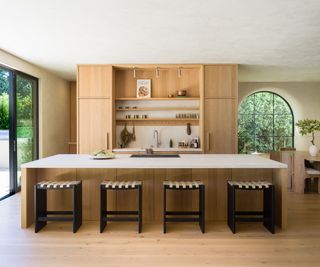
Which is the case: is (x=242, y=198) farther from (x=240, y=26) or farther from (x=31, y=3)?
(x=31, y=3)

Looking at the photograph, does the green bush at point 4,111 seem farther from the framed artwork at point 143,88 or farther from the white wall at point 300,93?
the white wall at point 300,93

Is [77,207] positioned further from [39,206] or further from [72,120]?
[72,120]

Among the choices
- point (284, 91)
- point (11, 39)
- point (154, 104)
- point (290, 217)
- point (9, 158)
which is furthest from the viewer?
point (284, 91)

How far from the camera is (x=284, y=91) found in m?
7.12

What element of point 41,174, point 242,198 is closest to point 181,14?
point 242,198

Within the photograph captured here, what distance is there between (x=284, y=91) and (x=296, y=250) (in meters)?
5.61

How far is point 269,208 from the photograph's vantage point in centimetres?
300

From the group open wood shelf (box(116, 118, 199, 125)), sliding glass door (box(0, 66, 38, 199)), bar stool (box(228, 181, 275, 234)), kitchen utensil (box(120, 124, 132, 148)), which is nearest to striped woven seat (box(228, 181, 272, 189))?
bar stool (box(228, 181, 275, 234))

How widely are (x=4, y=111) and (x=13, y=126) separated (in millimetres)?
Answer: 312

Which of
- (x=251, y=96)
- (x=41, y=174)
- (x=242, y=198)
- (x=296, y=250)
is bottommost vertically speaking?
(x=296, y=250)

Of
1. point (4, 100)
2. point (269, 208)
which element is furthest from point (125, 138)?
point (269, 208)

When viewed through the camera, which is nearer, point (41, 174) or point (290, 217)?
point (41, 174)

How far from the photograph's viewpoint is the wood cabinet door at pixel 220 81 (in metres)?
4.95

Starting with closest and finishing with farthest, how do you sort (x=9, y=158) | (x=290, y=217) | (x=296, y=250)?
(x=296, y=250) < (x=290, y=217) < (x=9, y=158)
